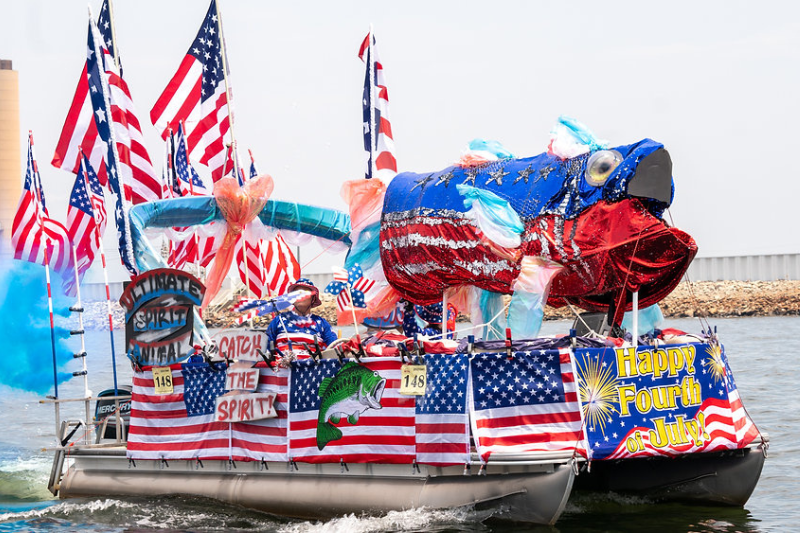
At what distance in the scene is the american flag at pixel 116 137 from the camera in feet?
54.5

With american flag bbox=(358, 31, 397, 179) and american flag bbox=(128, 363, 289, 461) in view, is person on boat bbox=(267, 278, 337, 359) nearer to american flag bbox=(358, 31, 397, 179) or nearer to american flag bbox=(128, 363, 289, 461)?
american flag bbox=(128, 363, 289, 461)

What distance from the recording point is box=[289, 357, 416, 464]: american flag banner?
1213cm

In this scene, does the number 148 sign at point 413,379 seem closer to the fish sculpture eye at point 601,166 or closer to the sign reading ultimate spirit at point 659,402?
the sign reading ultimate spirit at point 659,402

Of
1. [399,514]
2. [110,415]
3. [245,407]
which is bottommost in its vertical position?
[399,514]

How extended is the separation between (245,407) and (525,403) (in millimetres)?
3808

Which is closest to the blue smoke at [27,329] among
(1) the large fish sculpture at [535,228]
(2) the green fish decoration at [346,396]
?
(1) the large fish sculpture at [535,228]

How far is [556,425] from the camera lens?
11.4 m

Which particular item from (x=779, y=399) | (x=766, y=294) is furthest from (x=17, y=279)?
(x=766, y=294)

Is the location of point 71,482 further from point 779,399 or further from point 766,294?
point 766,294

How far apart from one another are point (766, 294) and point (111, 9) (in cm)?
6400

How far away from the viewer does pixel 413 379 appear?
1199 centimetres

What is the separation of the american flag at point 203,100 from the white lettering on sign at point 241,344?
459 centimetres

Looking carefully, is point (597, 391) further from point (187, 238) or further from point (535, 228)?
point (187, 238)

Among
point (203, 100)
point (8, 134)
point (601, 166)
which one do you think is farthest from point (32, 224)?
point (8, 134)
